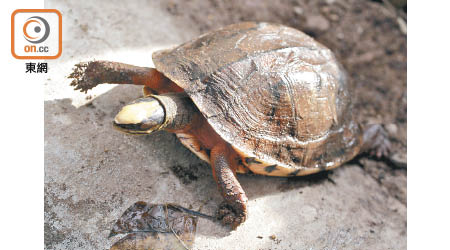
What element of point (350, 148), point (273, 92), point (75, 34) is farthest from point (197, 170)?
point (75, 34)

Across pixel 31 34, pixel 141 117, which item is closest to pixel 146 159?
pixel 141 117

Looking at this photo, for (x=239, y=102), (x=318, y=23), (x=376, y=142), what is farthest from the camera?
(x=318, y=23)

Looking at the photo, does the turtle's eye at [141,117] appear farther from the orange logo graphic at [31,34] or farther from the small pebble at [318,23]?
the small pebble at [318,23]

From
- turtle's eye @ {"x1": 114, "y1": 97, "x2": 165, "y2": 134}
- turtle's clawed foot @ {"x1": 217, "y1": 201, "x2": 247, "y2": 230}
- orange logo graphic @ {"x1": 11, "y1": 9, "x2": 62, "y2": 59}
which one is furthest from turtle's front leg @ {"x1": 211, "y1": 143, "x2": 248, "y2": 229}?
orange logo graphic @ {"x1": 11, "y1": 9, "x2": 62, "y2": 59}

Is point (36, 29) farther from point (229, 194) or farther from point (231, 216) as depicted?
point (231, 216)

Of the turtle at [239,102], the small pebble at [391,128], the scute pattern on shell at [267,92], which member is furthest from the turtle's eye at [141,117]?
the small pebble at [391,128]

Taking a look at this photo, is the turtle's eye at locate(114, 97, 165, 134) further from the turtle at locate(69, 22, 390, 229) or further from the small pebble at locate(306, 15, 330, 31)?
the small pebble at locate(306, 15, 330, 31)

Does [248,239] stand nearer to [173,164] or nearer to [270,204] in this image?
[270,204]
